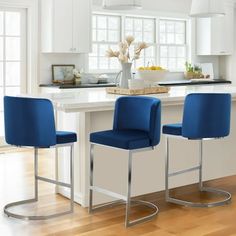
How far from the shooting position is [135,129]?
13.2 feet

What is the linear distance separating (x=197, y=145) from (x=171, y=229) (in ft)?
4.29

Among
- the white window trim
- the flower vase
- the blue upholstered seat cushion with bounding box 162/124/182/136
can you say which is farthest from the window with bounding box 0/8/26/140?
the blue upholstered seat cushion with bounding box 162/124/182/136

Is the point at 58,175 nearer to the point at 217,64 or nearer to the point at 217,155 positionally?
the point at 217,155

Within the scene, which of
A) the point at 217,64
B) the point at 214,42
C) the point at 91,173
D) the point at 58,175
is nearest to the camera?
the point at 91,173

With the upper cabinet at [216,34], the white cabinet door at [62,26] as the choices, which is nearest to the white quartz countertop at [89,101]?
the white cabinet door at [62,26]

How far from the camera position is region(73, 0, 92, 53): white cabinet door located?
7266 mm

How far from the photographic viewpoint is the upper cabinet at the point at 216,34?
8.85m

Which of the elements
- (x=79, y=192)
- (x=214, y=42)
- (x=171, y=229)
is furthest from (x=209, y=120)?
(x=214, y=42)

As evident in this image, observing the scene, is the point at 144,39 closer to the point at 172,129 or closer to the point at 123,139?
the point at 172,129

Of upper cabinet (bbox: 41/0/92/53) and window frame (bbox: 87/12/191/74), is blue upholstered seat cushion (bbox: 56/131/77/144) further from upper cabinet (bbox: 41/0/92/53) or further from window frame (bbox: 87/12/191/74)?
window frame (bbox: 87/12/191/74)

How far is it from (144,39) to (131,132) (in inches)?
197

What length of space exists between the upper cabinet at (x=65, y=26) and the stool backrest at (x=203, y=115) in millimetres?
3564

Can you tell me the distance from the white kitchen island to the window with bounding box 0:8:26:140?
294 centimetres

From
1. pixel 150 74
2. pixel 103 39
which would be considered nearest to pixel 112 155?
pixel 150 74
